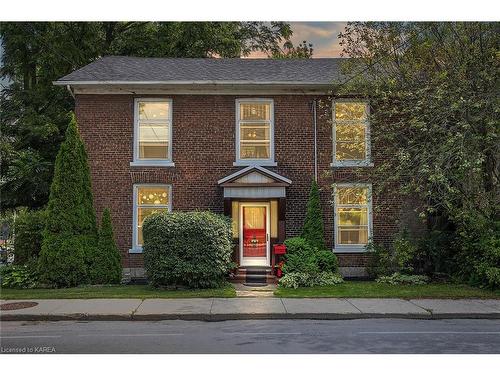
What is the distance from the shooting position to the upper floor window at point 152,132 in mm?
18781

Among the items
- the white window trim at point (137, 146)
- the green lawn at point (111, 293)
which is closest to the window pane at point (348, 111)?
the white window trim at point (137, 146)

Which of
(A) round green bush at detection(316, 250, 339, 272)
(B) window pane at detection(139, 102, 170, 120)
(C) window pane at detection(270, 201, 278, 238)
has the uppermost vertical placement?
(B) window pane at detection(139, 102, 170, 120)

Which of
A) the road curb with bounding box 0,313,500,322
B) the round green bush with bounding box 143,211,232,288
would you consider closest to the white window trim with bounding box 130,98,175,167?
the round green bush with bounding box 143,211,232,288

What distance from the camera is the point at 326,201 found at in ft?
61.7

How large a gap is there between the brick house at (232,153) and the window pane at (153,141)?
36 mm

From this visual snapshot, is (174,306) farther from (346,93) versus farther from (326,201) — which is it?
(346,93)

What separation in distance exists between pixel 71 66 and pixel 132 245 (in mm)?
11559

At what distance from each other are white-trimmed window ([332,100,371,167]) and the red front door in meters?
3.18

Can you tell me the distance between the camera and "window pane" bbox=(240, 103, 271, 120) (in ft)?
62.2

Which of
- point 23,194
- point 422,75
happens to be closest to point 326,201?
point 422,75

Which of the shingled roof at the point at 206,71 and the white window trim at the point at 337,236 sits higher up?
the shingled roof at the point at 206,71

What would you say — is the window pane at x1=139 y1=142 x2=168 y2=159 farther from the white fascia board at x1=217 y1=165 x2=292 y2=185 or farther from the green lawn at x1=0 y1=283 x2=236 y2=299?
the green lawn at x1=0 y1=283 x2=236 y2=299

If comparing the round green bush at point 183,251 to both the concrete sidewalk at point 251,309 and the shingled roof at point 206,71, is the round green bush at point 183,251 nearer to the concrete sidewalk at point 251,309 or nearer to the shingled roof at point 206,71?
the concrete sidewalk at point 251,309

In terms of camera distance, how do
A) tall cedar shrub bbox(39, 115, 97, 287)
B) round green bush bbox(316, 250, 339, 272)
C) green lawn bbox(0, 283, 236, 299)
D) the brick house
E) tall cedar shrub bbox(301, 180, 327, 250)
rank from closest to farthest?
green lawn bbox(0, 283, 236, 299) → tall cedar shrub bbox(39, 115, 97, 287) → round green bush bbox(316, 250, 339, 272) → tall cedar shrub bbox(301, 180, 327, 250) → the brick house
